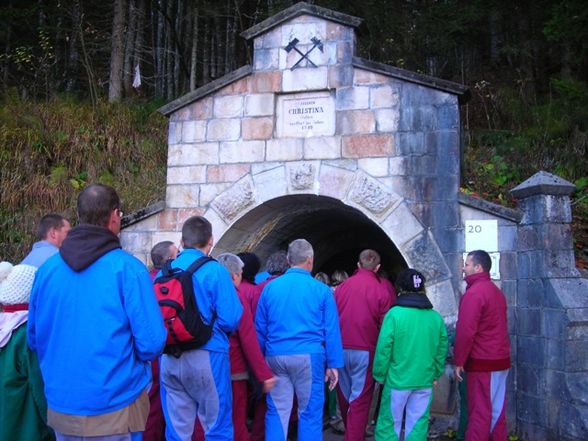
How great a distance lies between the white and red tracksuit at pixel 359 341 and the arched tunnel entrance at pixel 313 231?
5.52 feet

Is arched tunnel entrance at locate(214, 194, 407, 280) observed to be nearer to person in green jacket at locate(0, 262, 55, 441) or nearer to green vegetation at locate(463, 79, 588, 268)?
green vegetation at locate(463, 79, 588, 268)

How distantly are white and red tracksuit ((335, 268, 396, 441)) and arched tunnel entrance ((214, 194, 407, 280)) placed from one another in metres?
1.68

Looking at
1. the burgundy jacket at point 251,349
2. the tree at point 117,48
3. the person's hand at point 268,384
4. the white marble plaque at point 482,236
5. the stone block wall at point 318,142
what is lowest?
the person's hand at point 268,384

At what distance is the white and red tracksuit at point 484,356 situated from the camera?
5438 millimetres

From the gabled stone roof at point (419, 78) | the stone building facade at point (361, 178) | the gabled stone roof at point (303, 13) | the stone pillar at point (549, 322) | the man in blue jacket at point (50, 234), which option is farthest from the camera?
the gabled stone roof at point (303, 13)

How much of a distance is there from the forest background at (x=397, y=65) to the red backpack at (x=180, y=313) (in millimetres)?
4063

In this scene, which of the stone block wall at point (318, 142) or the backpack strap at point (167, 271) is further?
the stone block wall at point (318, 142)

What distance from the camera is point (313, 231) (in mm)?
9891

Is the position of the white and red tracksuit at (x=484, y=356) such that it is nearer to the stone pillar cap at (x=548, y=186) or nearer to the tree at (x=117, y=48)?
the stone pillar cap at (x=548, y=186)

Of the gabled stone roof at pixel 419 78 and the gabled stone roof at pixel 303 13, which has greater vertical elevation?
the gabled stone roof at pixel 303 13

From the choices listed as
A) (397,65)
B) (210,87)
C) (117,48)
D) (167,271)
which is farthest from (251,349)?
(117,48)

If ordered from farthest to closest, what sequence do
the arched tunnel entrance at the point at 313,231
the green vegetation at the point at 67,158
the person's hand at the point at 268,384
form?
the green vegetation at the point at 67,158 → the arched tunnel entrance at the point at 313,231 → the person's hand at the point at 268,384

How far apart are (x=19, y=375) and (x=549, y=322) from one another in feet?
15.0

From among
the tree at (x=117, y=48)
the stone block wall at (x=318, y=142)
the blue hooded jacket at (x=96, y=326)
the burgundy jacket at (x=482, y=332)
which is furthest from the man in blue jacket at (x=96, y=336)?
the tree at (x=117, y=48)
